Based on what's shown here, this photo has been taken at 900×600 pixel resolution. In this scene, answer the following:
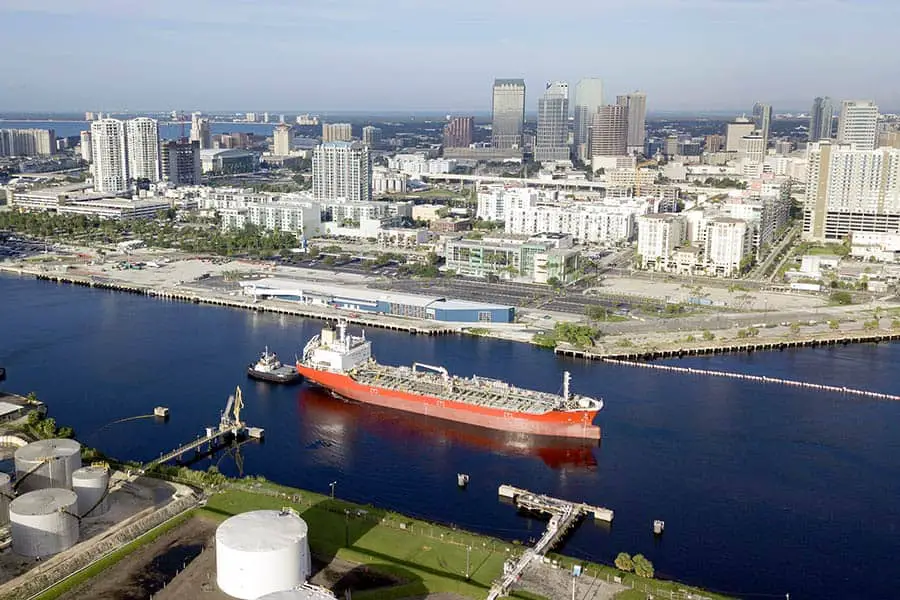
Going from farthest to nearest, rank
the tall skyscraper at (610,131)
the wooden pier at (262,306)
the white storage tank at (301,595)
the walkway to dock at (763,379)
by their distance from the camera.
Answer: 1. the tall skyscraper at (610,131)
2. the wooden pier at (262,306)
3. the walkway to dock at (763,379)
4. the white storage tank at (301,595)

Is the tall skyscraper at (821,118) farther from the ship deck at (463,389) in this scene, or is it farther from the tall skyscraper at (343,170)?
→ the ship deck at (463,389)

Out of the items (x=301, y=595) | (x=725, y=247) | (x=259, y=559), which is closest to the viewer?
(x=301, y=595)

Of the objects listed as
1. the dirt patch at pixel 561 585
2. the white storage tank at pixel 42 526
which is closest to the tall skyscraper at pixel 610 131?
the dirt patch at pixel 561 585

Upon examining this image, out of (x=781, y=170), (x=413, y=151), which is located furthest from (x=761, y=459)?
(x=413, y=151)

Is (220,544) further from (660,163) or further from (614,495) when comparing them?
(660,163)

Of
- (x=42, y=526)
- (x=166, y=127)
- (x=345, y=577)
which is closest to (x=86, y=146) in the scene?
(x=42, y=526)

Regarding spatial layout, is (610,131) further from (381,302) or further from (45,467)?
(45,467)

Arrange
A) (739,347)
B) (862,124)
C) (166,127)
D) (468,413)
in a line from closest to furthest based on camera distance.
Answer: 1. (468,413)
2. (739,347)
3. (862,124)
4. (166,127)
